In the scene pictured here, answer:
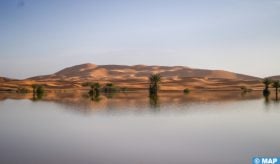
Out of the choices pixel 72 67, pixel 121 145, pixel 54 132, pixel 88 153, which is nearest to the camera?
pixel 88 153

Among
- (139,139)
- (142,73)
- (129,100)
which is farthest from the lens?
(142,73)

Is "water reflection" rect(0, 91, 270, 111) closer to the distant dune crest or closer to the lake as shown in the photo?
the lake

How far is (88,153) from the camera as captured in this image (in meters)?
12.2

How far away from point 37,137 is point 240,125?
10014mm

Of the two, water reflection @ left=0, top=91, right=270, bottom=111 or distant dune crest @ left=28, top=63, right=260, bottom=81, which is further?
distant dune crest @ left=28, top=63, right=260, bottom=81

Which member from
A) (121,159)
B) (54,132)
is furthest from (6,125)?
(121,159)

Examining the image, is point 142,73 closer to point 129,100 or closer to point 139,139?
point 129,100

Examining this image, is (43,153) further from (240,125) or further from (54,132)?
(240,125)

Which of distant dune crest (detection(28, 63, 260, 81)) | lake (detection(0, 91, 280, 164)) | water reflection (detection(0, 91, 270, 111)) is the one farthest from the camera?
distant dune crest (detection(28, 63, 260, 81))

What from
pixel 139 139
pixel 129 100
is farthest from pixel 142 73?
pixel 139 139

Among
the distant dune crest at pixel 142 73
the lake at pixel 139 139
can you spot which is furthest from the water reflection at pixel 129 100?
the distant dune crest at pixel 142 73

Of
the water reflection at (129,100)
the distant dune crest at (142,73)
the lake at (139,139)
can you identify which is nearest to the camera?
the lake at (139,139)

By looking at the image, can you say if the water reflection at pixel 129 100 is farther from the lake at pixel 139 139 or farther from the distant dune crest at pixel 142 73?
the distant dune crest at pixel 142 73

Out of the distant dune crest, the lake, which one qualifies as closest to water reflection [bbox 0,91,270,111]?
the lake
